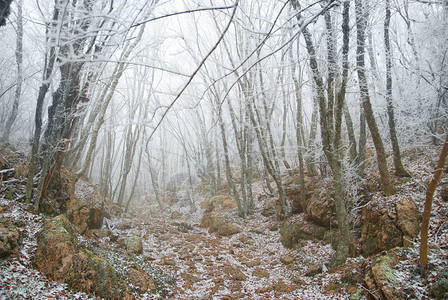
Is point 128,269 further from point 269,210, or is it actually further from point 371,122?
point 269,210

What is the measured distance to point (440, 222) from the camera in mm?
3971

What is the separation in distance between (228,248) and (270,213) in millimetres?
2889

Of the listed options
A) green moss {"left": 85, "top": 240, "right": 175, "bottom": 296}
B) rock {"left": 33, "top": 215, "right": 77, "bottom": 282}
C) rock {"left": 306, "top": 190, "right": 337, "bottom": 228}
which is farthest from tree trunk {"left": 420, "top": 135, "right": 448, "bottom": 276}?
rock {"left": 33, "top": 215, "right": 77, "bottom": 282}

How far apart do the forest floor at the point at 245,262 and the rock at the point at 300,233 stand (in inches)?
7.6

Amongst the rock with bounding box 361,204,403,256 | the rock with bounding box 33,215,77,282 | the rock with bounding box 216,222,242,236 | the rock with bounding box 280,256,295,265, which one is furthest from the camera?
the rock with bounding box 216,222,242,236

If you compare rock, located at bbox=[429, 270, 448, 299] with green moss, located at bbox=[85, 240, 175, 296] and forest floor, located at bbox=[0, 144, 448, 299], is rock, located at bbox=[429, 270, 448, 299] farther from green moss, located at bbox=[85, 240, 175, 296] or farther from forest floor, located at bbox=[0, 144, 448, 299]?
green moss, located at bbox=[85, 240, 175, 296]

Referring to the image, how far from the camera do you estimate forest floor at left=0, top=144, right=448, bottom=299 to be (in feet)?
9.22

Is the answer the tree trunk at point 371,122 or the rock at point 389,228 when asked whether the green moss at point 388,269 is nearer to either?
the rock at point 389,228

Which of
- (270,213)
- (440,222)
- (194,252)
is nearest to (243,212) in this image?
(270,213)

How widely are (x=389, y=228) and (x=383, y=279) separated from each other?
1534 millimetres

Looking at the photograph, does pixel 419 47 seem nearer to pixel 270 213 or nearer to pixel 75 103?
pixel 270 213

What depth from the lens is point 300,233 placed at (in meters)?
6.24

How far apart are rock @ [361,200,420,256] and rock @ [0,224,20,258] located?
5.73m

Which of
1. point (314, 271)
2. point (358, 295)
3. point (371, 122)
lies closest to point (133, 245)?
point (314, 271)
